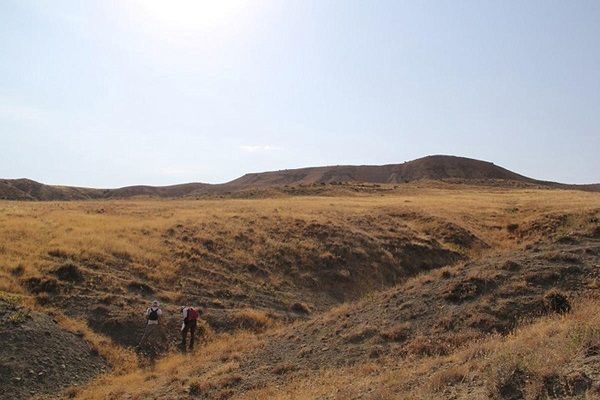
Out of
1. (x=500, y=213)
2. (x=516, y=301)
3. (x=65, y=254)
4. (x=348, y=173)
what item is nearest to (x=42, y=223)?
(x=65, y=254)

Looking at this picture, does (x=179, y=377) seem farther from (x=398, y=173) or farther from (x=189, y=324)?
(x=398, y=173)

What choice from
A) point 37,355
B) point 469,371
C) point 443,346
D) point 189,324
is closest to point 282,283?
point 189,324

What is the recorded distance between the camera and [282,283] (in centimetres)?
2708

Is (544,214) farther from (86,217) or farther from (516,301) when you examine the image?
(86,217)

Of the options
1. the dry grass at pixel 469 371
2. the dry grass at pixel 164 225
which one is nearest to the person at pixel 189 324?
the dry grass at pixel 164 225

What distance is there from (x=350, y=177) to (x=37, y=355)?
4974 inches

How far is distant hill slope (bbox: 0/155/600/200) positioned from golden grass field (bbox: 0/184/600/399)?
251 ft

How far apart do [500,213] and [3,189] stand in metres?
86.1

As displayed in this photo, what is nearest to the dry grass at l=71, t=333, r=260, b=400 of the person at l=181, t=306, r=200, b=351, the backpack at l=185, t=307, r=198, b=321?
the person at l=181, t=306, r=200, b=351

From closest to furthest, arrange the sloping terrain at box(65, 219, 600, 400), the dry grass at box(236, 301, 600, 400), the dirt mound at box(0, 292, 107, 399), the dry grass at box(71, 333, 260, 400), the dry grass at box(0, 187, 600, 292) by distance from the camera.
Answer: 1. the dry grass at box(236, 301, 600, 400)
2. the sloping terrain at box(65, 219, 600, 400)
3. the dry grass at box(71, 333, 260, 400)
4. the dirt mound at box(0, 292, 107, 399)
5. the dry grass at box(0, 187, 600, 292)

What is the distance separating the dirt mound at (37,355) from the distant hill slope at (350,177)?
318ft

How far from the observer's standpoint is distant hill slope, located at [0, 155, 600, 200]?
390 feet

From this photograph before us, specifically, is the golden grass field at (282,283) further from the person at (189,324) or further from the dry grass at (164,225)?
the person at (189,324)

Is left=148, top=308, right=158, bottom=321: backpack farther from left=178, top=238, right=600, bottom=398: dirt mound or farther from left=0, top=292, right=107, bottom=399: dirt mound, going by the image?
left=178, top=238, right=600, bottom=398: dirt mound
